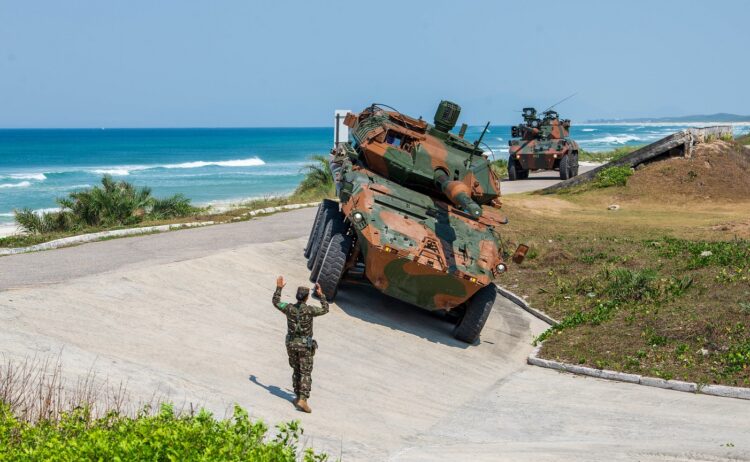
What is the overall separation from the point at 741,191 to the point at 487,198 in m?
16.4

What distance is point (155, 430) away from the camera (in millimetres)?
7328

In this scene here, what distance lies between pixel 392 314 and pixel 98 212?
11123 mm

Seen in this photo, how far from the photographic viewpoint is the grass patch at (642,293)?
13.3m

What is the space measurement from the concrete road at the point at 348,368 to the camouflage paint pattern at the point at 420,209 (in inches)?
38.4

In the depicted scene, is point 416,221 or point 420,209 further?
point 420,209

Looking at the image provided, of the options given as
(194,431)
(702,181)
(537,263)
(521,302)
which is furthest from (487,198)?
(702,181)

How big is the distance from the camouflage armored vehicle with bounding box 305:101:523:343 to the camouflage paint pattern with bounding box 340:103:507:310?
0.7 inches

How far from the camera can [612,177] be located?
104 ft

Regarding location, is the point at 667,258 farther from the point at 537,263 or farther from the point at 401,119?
the point at 401,119

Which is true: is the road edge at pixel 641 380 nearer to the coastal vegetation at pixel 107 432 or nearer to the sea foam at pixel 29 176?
the coastal vegetation at pixel 107 432

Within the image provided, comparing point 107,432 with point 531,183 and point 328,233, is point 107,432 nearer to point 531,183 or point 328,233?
point 328,233

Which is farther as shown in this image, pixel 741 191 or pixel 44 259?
pixel 741 191

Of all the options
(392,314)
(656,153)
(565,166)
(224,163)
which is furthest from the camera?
(224,163)

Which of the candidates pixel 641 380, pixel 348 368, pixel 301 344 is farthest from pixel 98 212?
pixel 641 380
